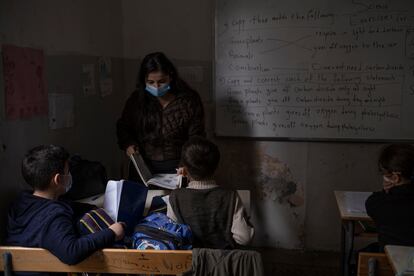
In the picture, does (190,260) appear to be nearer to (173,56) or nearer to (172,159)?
(172,159)

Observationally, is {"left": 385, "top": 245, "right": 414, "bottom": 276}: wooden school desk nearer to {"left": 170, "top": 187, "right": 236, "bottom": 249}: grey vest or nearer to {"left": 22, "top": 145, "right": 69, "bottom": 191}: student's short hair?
{"left": 170, "top": 187, "right": 236, "bottom": 249}: grey vest

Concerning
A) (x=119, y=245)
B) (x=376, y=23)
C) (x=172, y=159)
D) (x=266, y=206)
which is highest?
(x=376, y=23)

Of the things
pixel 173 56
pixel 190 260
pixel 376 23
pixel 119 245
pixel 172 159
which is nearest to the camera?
pixel 190 260

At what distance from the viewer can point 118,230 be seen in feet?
4.91

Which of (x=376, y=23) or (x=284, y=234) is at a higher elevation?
(x=376, y=23)

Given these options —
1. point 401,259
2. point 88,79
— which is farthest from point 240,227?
point 88,79

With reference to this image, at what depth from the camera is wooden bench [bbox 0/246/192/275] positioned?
51.3 inches

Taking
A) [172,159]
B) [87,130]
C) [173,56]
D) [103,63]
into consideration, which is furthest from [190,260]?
[173,56]

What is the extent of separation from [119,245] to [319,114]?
1.92 metres

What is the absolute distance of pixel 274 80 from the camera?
3.01 metres

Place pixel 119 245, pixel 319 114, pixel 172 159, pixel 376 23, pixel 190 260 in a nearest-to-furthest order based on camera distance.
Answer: pixel 190 260, pixel 119 245, pixel 172 159, pixel 376 23, pixel 319 114

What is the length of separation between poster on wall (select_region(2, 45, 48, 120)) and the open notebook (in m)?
0.54

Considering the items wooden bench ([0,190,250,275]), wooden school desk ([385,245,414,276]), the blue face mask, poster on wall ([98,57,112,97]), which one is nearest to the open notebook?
the blue face mask

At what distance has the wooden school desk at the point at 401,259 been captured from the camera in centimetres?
126
